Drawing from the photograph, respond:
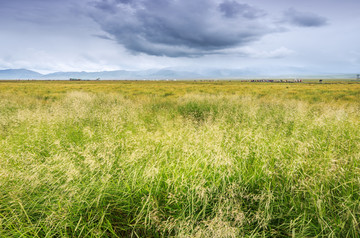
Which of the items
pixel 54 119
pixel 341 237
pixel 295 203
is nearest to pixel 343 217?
pixel 341 237

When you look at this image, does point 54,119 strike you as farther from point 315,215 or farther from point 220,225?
point 315,215

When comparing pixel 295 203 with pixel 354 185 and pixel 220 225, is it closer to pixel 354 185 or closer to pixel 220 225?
pixel 354 185

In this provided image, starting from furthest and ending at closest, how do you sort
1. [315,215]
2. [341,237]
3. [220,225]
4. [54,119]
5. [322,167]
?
1. [54,119]
2. [322,167]
3. [315,215]
4. [341,237]
5. [220,225]

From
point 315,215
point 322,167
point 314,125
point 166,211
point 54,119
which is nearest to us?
point 315,215

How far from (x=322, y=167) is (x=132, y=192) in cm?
352

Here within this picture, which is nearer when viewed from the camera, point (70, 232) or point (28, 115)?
point (70, 232)

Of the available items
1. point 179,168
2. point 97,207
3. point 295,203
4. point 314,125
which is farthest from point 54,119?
point 314,125

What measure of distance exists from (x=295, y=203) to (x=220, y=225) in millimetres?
1710

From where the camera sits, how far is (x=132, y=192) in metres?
3.29

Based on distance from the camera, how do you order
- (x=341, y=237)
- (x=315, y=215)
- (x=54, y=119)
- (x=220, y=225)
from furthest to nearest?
(x=54, y=119), (x=315, y=215), (x=341, y=237), (x=220, y=225)

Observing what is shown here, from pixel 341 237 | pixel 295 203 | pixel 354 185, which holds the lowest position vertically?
pixel 341 237

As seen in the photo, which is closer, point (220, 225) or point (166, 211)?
point (220, 225)

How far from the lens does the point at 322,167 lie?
3.38m

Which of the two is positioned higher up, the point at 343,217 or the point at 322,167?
the point at 322,167
